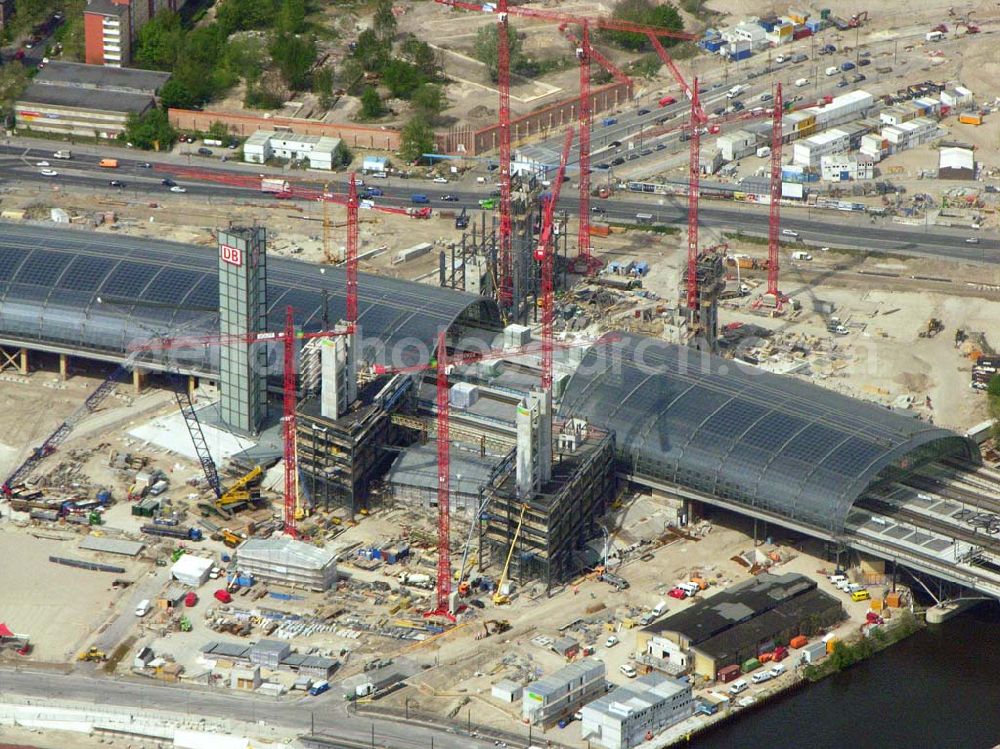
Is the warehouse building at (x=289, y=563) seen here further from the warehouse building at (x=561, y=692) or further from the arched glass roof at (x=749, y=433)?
the arched glass roof at (x=749, y=433)

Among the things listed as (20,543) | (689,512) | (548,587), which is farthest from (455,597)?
(20,543)

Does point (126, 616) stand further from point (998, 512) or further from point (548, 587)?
point (998, 512)

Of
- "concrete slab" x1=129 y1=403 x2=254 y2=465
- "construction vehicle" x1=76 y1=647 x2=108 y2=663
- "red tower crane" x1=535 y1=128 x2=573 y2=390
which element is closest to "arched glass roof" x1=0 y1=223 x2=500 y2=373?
"concrete slab" x1=129 y1=403 x2=254 y2=465

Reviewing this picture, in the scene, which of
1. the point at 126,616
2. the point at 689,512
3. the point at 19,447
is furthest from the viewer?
the point at 19,447

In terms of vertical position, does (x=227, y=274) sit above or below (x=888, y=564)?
above

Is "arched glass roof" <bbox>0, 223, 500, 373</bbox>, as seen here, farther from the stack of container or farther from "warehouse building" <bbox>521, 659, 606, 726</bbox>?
"warehouse building" <bbox>521, 659, 606, 726</bbox>

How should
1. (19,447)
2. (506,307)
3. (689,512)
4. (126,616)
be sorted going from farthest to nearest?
(506,307), (19,447), (689,512), (126,616)

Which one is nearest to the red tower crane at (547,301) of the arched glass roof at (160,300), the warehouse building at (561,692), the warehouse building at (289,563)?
the arched glass roof at (160,300)
